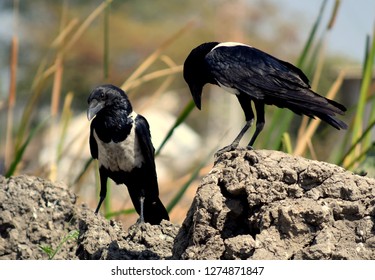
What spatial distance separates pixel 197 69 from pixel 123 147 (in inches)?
27.3

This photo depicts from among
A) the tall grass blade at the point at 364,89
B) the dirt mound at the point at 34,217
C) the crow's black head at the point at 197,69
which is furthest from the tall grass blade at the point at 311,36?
the dirt mound at the point at 34,217

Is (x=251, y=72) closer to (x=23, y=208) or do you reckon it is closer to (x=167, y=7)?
(x=23, y=208)

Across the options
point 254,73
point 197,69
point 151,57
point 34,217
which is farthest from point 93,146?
point 254,73

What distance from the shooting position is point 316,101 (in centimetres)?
487

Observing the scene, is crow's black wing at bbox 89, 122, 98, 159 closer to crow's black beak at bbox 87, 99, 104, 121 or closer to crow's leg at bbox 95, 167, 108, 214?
crow's leg at bbox 95, 167, 108, 214

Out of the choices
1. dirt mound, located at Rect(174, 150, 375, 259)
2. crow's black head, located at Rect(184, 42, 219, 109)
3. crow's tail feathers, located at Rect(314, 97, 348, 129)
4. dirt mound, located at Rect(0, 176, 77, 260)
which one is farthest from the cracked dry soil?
dirt mound, located at Rect(0, 176, 77, 260)

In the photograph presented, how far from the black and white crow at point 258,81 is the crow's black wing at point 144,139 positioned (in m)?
0.60

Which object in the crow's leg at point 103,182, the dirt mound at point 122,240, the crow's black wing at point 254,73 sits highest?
the crow's black wing at point 254,73

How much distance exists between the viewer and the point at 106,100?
5484 millimetres

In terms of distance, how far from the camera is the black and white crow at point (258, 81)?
4.89 metres

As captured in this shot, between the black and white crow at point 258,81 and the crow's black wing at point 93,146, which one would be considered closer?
the black and white crow at point 258,81

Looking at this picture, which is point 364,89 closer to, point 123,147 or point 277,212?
point 123,147

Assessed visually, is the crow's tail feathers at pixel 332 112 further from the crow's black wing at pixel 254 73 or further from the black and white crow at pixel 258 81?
the crow's black wing at pixel 254 73

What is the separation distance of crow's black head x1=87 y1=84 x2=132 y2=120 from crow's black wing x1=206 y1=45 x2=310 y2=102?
630 mm
